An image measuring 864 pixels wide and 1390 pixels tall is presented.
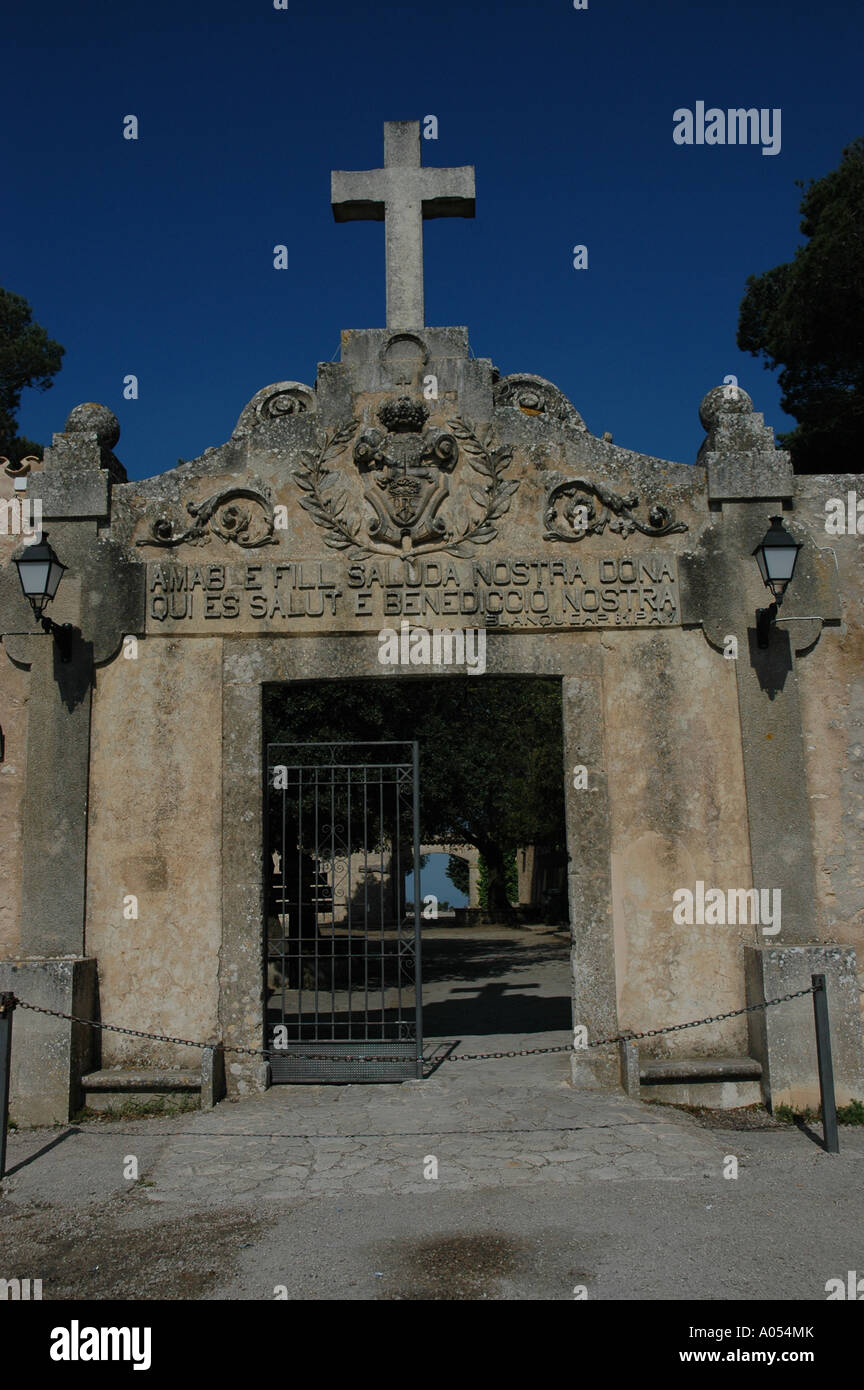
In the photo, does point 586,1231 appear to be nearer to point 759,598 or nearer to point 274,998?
point 759,598

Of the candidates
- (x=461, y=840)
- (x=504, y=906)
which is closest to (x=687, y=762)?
(x=461, y=840)

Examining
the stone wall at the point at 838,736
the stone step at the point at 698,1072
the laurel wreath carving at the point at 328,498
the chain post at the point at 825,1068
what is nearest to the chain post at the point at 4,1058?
the laurel wreath carving at the point at 328,498

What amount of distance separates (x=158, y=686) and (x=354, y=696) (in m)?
6.01

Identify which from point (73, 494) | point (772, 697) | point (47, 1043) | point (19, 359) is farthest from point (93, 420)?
point (19, 359)

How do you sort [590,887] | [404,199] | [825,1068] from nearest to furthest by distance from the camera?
[825,1068] → [590,887] → [404,199]

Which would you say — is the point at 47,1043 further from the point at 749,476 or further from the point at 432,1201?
the point at 749,476

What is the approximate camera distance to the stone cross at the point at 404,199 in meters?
7.79

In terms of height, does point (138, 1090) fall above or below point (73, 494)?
below

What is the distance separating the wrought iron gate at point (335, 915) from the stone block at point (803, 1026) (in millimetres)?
2290

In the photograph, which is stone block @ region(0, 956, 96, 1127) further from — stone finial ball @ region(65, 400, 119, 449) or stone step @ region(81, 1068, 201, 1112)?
stone finial ball @ region(65, 400, 119, 449)

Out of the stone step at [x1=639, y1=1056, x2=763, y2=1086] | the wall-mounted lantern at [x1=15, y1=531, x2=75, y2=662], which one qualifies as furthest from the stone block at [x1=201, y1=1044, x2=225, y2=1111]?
the wall-mounted lantern at [x1=15, y1=531, x2=75, y2=662]

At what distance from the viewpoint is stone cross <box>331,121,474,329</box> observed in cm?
779

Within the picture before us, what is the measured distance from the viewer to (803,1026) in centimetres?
657

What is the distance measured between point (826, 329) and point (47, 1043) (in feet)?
54.6
